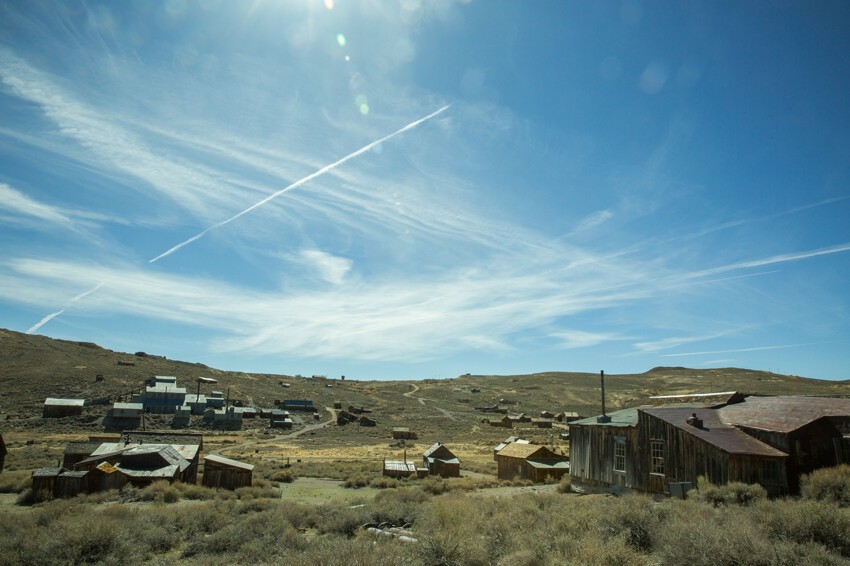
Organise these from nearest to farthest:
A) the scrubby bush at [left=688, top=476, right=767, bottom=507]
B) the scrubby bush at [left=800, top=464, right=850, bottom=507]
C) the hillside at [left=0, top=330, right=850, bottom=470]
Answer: the scrubby bush at [left=800, top=464, right=850, bottom=507] < the scrubby bush at [left=688, top=476, right=767, bottom=507] < the hillside at [left=0, top=330, right=850, bottom=470]

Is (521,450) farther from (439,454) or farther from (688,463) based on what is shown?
(688,463)

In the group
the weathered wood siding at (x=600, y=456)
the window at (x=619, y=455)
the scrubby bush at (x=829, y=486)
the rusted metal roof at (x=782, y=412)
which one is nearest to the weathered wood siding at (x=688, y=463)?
the weathered wood siding at (x=600, y=456)

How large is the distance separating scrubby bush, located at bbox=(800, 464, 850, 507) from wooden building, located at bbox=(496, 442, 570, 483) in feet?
52.5

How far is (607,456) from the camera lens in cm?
2361

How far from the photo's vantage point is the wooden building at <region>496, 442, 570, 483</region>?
30.9 m

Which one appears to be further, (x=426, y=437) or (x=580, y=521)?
(x=426, y=437)

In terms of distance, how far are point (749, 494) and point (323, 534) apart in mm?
13412

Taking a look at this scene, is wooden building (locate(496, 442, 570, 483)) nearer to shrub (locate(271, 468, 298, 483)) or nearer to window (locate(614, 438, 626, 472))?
window (locate(614, 438, 626, 472))

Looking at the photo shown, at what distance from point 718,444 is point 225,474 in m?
22.7

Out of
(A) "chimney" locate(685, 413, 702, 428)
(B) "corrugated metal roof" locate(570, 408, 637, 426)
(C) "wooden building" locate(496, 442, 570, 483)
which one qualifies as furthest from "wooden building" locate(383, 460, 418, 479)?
(A) "chimney" locate(685, 413, 702, 428)

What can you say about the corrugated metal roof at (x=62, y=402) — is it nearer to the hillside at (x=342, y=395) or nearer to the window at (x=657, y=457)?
the hillside at (x=342, y=395)

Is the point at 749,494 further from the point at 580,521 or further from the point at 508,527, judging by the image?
the point at 508,527

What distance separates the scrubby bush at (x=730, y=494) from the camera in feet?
51.9

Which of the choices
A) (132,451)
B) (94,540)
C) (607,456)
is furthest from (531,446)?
(94,540)
